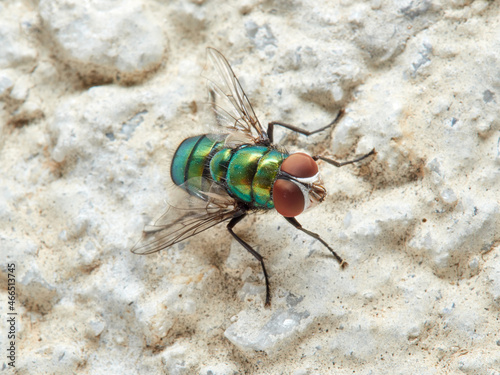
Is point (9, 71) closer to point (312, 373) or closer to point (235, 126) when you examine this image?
point (235, 126)

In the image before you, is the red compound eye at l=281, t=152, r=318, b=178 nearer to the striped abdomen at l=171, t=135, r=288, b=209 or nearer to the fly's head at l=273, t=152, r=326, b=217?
the fly's head at l=273, t=152, r=326, b=217

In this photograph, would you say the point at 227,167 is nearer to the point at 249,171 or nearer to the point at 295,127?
the point at 249,171

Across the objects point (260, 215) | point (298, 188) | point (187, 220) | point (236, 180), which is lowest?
point (260, 215)

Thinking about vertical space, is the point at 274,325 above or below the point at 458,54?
below

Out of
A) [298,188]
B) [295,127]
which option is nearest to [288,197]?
[298,188]

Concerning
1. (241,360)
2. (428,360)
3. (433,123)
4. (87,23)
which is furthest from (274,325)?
(87,23)

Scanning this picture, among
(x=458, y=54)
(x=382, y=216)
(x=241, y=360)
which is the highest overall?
(x=458, y=54)

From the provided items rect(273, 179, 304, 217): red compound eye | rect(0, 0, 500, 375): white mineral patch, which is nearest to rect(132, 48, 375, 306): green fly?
rect(273, 179, 304, 217): red compound eye

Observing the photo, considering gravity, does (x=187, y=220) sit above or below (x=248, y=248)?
above
